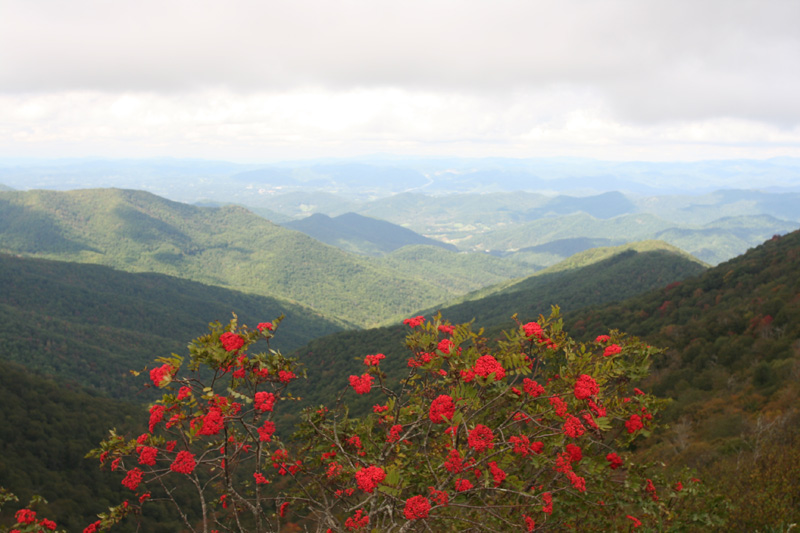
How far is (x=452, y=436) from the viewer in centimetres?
796

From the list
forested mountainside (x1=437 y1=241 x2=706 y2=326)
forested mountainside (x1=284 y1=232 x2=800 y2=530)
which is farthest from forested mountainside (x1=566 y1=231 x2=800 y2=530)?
forested mountainside (x1=437 y1=241 x2=706 y2=326)

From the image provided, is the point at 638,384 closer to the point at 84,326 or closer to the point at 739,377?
the point at 739,377

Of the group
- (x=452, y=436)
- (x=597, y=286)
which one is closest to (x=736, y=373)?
(x=452, y=436)

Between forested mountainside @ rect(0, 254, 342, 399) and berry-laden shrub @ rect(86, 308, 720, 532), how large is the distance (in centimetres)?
11853

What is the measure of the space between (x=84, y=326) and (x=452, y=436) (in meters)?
176

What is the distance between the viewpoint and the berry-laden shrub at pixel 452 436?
6.93m

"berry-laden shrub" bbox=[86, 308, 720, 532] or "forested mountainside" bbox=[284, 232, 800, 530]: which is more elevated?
"berry-laden shrub" bbox=[86, 308, 720, 532]

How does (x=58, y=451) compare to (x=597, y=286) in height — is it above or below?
below

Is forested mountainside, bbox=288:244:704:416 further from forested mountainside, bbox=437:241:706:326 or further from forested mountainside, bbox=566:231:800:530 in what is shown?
forested mountainside, bbox=566:231:800:530

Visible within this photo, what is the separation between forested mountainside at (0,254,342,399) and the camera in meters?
116

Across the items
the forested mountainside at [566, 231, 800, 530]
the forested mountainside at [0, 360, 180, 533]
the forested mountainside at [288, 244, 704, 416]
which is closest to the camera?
the forested mountainside at [566, 231, 800, 530]

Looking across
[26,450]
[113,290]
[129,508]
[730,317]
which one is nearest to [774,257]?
[730,317]

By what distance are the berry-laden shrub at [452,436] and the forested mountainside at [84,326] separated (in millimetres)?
118528

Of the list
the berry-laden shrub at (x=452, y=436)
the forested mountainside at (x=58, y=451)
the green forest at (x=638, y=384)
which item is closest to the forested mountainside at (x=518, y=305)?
the green forest at (x=638, y=384)
